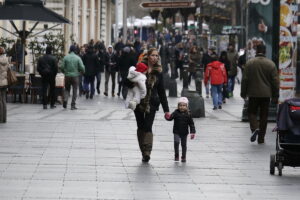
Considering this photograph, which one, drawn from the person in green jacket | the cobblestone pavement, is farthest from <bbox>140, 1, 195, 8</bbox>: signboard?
the cobblestone pavement

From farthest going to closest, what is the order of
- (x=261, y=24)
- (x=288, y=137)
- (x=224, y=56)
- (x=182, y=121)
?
(x=224, y=56) < (x=261, y=24) < (x=182, y=121) < (x=288, y=137)

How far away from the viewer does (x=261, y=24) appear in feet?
83.1

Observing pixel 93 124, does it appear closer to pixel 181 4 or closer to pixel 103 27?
pixel 181 4

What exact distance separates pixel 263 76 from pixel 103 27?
178ft

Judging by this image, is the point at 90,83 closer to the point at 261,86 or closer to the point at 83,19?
the point at 261,86

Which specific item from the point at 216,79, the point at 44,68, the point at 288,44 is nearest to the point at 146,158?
the point at 288,44

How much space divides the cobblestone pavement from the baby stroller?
0.22m

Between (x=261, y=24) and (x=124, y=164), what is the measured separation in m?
10.7

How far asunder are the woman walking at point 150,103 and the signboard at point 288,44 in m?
7.73

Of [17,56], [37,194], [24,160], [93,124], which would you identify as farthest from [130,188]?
[17,56]

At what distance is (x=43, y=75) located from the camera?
29.6 m

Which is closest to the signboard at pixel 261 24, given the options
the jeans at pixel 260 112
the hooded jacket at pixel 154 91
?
the jeans at pixel 260 112

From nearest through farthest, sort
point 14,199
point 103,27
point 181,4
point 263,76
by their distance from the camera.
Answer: point 14,199
point 263,76
point 181,4
point 103,27

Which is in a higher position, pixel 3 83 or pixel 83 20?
pixel 83 20
